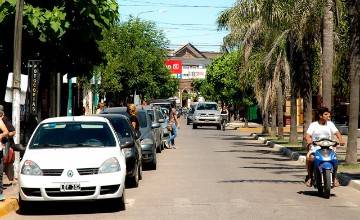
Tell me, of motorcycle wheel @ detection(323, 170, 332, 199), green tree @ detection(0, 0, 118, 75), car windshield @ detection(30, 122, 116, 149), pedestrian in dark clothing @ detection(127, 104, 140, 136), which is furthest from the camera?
pedestrian in dark clothing @ detection(127, 104, 140, 136)

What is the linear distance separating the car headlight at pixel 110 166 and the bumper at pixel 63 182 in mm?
91

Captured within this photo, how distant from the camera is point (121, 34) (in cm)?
5897

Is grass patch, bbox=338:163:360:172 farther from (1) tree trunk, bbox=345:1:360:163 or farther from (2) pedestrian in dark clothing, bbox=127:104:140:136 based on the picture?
(2) pedestrian in dark clothing, bbox=127:104:140:136

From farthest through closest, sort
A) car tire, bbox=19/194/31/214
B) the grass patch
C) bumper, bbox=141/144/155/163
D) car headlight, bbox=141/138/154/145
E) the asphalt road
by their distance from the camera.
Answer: the grass patch, car headlight, bbox=141/138/154/145, bumper, bbox=141/144/155/163, car tire, bbox=19/194/31/214, the asphalt road

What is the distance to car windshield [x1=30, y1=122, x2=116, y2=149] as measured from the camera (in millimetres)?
13016

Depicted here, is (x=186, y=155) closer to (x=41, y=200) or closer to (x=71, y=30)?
(x=71, y=30)

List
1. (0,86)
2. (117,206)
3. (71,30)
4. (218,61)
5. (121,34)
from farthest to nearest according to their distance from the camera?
(218,61) → (121,34) → (0,86) → (71,30) → (117,206)

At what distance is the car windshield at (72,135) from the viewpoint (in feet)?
42.7

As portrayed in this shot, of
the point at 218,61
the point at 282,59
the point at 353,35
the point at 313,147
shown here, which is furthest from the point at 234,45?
the point at 218,61

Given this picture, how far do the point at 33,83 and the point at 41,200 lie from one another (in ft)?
31.1

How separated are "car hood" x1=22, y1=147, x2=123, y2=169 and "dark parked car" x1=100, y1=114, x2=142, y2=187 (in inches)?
53.3

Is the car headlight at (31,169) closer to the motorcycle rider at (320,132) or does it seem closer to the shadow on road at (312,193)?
the motorcycle rider at (320,132)

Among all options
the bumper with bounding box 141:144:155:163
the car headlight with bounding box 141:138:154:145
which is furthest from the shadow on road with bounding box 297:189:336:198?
the car headlight with bounding box 141:138:154:145

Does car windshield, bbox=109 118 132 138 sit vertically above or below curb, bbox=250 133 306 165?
above
